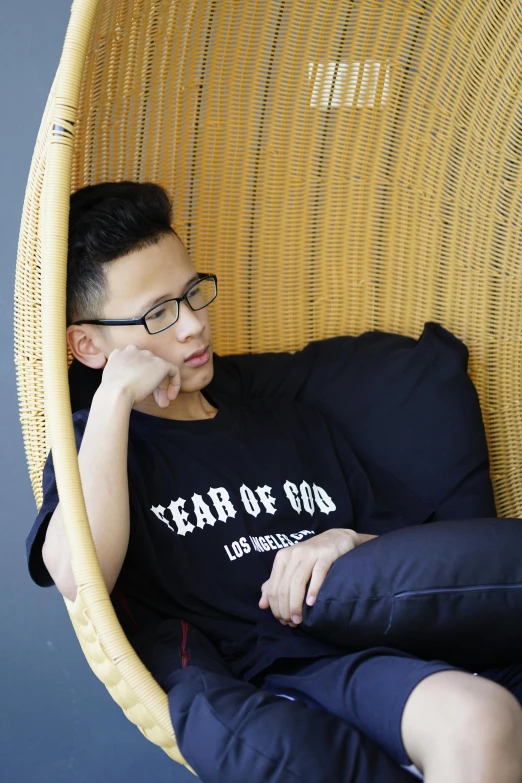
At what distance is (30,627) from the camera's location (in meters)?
1.93

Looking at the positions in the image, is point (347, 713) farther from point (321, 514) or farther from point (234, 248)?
point (234, 248)

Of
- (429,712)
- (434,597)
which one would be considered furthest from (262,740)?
(434,597)

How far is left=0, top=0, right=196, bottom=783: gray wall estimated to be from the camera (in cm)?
177

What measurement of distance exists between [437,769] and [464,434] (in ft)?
2.48

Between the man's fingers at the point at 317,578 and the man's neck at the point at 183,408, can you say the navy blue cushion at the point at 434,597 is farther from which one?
the man's neck at the point at 183,408

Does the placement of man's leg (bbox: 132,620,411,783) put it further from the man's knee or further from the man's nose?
the man's nose

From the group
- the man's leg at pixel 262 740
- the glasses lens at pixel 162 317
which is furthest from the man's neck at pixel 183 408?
the man's leg at pixel 262 740

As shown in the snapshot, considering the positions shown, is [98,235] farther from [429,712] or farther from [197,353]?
[429,712]

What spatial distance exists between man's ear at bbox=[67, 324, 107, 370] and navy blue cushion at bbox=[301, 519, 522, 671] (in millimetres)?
476

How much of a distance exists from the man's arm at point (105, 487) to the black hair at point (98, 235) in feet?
0.68

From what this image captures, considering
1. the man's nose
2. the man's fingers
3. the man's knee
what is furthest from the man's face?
the man's knee

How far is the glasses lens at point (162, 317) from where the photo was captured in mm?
1372

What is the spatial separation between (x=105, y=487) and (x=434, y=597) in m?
0.41

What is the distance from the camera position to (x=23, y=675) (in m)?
1.90
